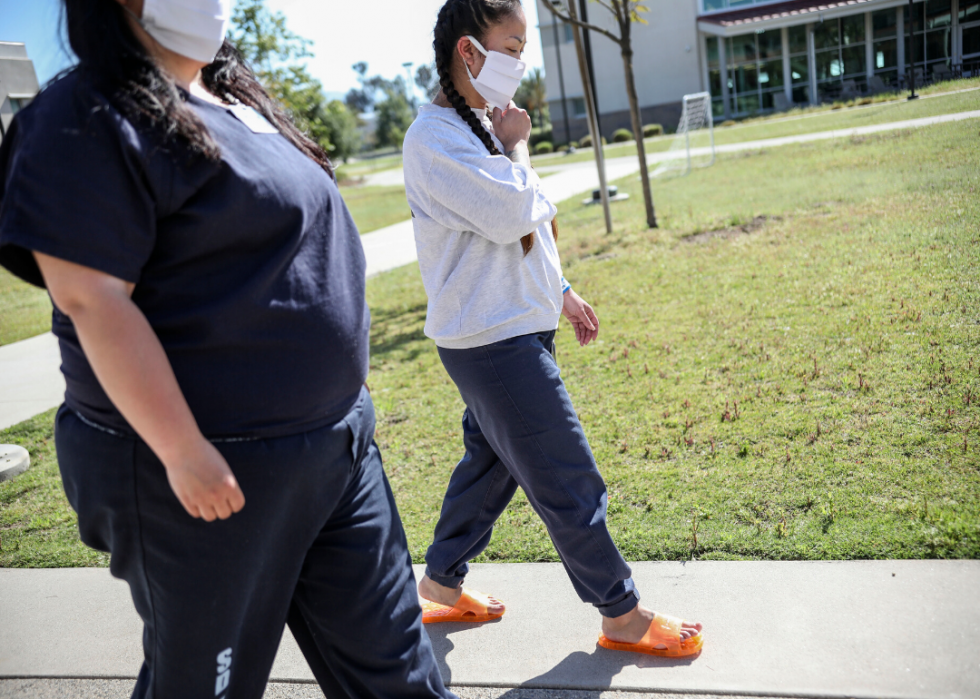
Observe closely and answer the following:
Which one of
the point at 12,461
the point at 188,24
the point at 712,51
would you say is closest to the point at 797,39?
the point at 712,51

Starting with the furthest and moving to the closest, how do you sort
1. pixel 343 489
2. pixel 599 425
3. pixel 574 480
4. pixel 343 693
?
1. pixel 599 425
2. pixel 574 480
3. pixel 343 693
4. pixel 343 489

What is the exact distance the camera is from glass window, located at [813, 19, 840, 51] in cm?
3128

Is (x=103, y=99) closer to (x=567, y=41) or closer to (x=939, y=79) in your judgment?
(x=939, y=79)

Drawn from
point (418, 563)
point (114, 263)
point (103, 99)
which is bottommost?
point (418, 563)

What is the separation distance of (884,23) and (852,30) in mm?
2635

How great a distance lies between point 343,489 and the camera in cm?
165

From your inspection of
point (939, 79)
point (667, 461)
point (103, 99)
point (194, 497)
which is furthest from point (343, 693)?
point (939, 79)

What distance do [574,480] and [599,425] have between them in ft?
7.04

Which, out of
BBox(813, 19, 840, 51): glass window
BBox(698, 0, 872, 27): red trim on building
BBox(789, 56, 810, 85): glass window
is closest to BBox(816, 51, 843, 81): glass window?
BBox(813, 19, 840, 51): glass window

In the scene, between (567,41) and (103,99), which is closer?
(103,99)

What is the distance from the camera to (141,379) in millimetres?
1312

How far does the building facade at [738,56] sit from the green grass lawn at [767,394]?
1939cm

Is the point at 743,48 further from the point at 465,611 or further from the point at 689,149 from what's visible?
the point at 465,611

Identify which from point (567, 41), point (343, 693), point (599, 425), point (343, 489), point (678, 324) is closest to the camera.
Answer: point (343, 489)
